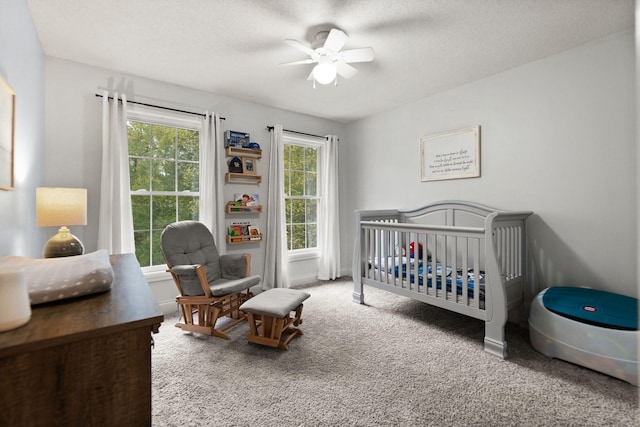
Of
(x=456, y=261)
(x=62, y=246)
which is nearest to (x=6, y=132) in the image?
(x=62, y=246)

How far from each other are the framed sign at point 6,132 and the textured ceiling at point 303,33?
83cm

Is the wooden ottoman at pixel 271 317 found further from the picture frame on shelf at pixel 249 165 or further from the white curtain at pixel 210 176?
the picture frame on shelf at pixel 249 165

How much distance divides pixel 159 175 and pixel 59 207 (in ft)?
3.92

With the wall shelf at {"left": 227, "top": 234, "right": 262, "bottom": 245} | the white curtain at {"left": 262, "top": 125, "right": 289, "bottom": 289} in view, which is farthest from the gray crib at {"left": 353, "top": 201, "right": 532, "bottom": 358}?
the wall shelf at {"left": 227, "top": 234, "right": 262, "bottom": 245}

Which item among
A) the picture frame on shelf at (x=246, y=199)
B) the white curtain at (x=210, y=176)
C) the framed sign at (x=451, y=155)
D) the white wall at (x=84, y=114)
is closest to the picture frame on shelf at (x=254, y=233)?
the picture frame on shelf at (x=246, y=199)

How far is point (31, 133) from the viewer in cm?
205

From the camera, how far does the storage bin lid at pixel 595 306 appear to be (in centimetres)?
178

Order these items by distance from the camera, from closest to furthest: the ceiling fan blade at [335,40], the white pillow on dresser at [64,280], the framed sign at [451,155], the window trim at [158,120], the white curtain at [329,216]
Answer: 1. the white pillow on dresser at [64,280]
2. the ceiling fan blade at [335,40]
3. the window trim at [158,120]
4. the framed sign at [451,155]
5. the white curtain at [329,216]

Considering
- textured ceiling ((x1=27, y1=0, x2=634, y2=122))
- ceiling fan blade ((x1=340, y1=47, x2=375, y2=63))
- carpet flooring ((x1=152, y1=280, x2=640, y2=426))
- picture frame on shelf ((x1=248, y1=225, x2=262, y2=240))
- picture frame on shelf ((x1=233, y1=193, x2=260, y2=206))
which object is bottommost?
carpet flooring ((x1=152, y1=280, x2=640, y2=426))

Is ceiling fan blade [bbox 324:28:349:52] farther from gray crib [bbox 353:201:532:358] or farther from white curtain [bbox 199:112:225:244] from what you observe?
white curtain [bbox 199:112:225:244]

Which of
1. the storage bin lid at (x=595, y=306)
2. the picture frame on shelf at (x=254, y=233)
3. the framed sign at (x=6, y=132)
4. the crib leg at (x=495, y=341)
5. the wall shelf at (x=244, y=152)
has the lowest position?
the crib leg at (x=495, y=341)

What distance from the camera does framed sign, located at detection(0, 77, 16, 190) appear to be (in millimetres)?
1402

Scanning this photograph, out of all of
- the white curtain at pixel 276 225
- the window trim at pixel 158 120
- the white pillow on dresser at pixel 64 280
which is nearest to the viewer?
the white pillow on dresser at pixel 64 280

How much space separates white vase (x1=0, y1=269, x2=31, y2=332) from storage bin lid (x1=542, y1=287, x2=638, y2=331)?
8.70 ft
